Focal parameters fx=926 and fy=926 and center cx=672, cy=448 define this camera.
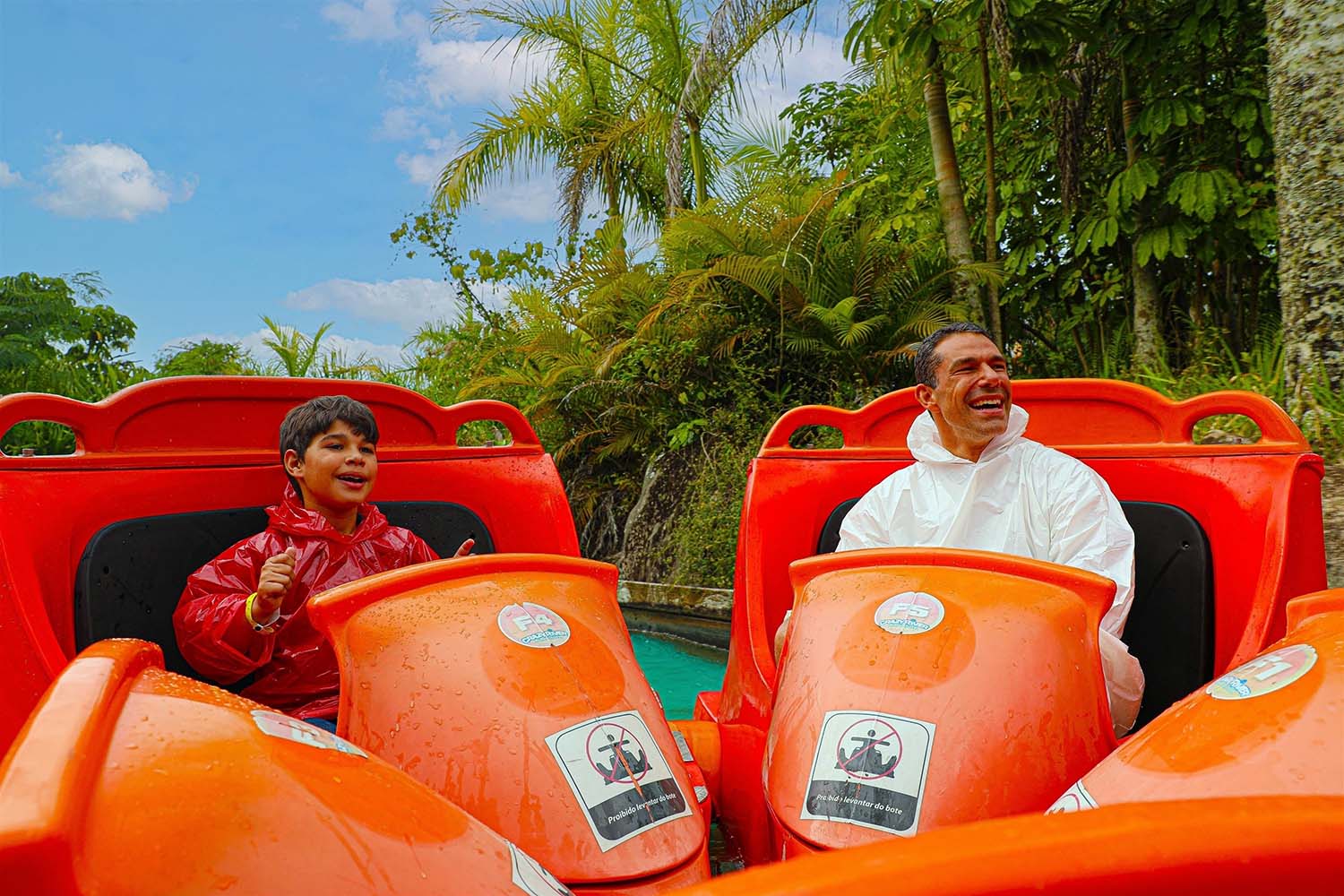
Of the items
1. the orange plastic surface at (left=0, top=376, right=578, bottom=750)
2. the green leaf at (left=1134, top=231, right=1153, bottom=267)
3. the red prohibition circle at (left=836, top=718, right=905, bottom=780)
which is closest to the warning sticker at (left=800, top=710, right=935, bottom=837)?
the red prohibition circle at (left=836, top=718, right=905, bottom=780)

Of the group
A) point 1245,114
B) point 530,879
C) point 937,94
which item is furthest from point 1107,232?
point 530,879

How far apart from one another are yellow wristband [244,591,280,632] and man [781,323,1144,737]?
106cm

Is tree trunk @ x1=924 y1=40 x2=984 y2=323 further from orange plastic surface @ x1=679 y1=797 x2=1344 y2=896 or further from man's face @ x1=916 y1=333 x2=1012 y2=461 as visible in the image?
orange plastic surface @ x1=679 y1=797 x2=1344 y2=896

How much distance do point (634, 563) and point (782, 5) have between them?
438 centimetres

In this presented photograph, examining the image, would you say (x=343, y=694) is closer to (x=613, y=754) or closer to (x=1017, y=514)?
(x=613, y=754)

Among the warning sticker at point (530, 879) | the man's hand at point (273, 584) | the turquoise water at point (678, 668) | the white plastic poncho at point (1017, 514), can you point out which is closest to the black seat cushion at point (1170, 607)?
the white plastic poncho at point (1017, 514)

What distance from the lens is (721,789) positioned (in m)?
2.00

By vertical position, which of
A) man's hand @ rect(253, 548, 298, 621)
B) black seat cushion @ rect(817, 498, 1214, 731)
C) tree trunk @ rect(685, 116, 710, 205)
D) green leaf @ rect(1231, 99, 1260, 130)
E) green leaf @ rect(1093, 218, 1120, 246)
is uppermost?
tree trunk @ rect(685, 116, 710, 205)

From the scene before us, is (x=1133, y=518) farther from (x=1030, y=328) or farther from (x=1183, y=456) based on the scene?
(x=1030, y=328)

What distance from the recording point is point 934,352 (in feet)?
7.73

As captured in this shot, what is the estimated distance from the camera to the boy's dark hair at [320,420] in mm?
2119

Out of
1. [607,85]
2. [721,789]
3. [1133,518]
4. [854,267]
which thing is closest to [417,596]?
[721,789]

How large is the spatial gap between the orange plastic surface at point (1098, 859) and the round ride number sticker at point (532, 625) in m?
0.92

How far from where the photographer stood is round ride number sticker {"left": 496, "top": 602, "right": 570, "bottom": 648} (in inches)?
57.0
